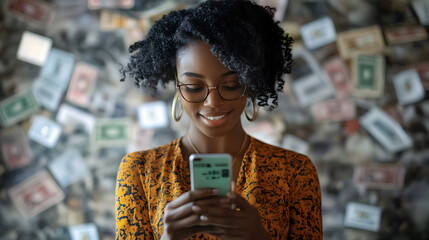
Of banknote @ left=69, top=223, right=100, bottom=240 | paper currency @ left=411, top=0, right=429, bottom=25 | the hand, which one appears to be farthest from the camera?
banknote @ left=69, top=223, right=100, bottom=240

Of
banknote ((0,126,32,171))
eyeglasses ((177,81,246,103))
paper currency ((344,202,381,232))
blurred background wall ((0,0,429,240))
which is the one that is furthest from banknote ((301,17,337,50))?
banknote ((0,126,32,171))

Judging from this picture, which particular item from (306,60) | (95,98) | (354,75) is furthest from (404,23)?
(95,98)

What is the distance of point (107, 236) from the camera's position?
2.22 m

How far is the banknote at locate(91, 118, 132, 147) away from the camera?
224cm

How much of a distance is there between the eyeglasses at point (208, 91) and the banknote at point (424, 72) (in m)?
1.57

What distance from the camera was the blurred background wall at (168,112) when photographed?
2105 mm

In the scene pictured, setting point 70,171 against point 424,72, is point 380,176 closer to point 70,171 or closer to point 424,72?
point 424,72

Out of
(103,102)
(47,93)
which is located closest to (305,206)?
(103,102)

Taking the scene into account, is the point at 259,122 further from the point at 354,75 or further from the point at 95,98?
the point at 95,98

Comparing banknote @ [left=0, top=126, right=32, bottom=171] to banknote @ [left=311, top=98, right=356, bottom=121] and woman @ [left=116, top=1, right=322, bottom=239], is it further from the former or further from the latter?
banknote @ [left=311, top=98, right=356, bottom=121]

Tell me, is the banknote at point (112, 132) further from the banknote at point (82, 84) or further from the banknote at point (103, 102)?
the banknote at point (82, 84)

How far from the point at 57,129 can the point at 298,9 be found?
5.03ft

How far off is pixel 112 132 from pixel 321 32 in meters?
1.31

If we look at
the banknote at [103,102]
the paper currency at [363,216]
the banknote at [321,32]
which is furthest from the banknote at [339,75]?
the banknote at [103,102]
